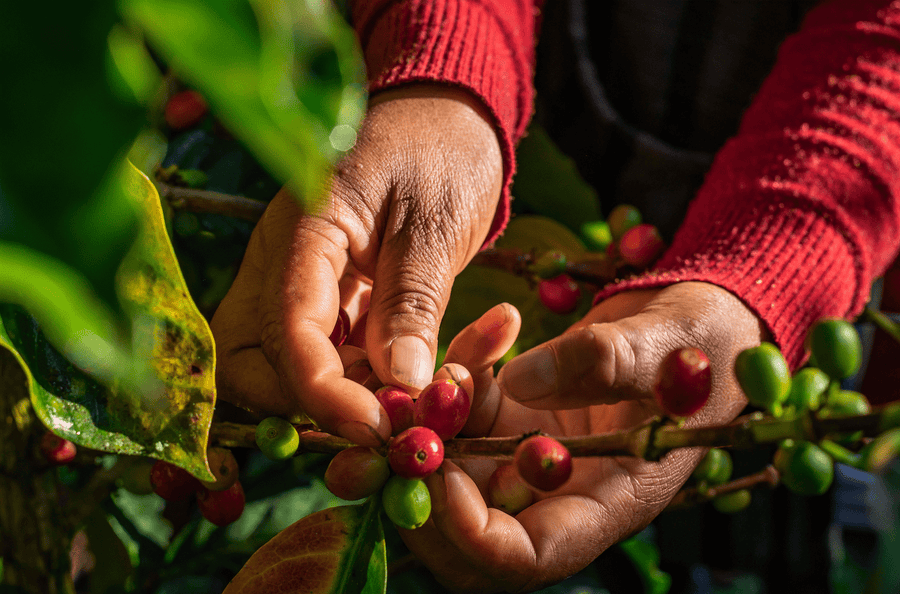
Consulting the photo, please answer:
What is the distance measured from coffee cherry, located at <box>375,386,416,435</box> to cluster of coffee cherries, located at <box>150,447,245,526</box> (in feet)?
0.50

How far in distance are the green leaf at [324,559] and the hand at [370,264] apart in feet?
0.32

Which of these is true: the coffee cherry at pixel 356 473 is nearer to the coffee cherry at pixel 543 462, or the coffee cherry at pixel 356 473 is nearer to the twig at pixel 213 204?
the coffee cherry at pixel 543 462

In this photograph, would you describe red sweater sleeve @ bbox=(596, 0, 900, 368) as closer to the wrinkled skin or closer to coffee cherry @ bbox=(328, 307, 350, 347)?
the wrinkled skin

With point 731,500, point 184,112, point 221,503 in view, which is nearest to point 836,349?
point 731,500

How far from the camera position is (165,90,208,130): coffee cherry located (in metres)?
0.90

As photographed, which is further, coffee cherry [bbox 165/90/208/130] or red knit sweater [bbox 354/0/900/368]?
coffee cherry [bbox 165/90/208/130]

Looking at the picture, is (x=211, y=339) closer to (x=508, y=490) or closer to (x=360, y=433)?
(x=360, y=433)

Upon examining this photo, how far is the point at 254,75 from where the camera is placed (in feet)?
0.47

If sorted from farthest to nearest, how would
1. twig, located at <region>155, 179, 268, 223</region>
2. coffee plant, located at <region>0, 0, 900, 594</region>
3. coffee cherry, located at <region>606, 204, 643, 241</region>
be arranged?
coffee cherry, located at <region>606, 204, 643, 241</region> < twig, located at <region>155, 179, 268, 223</region> < coffee plant, located at <region>0, 0, 900, 594</region>

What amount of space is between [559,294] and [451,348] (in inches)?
11.2

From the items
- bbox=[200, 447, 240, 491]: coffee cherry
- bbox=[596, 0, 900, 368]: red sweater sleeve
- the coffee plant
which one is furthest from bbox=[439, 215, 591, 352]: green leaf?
bbox=[200, 447, 240, 491]: coffee cherry

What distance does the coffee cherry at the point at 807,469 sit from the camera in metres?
0.37

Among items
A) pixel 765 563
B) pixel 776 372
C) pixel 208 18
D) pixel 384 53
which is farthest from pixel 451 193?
pixel 765 563

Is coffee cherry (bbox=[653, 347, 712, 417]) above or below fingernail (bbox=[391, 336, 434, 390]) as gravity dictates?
above
